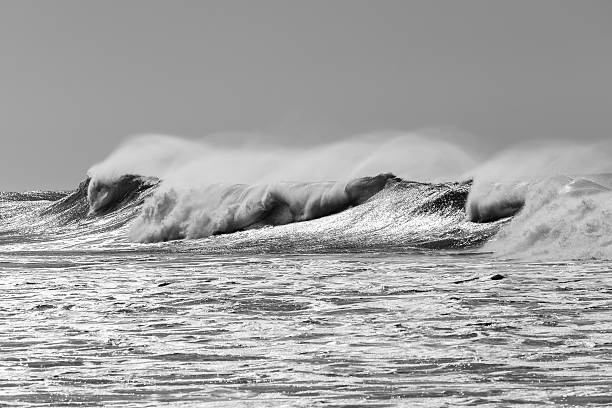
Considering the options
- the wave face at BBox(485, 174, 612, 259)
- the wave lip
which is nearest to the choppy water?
the wave face at BBox(485, 174, 612, 259)

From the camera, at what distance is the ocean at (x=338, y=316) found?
5922mm

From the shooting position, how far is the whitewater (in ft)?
19.6

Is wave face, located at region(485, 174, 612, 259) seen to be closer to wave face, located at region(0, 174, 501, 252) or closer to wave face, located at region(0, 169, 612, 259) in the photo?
wave face, located at region(0, 169, 612, 259)

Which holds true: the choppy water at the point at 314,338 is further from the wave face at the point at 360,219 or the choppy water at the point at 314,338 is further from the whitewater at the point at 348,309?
the wave face at the point at 360,219

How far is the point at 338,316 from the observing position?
29.8ft

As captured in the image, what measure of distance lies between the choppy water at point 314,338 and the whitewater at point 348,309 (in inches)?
0.8

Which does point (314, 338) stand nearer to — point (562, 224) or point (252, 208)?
point (562, 224)

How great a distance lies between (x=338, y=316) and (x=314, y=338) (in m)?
1.30

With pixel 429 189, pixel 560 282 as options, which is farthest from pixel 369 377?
pixel 429 189

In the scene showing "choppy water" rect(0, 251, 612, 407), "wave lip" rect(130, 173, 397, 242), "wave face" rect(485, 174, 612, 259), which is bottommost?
"choppy water" rect(0, 251, 612, 407)

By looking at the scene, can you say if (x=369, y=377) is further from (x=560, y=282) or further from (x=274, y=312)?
(x=560, y=282)

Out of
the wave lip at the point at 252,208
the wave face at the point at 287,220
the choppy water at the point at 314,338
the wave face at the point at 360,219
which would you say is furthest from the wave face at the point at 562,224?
the wave lip at the point at 252,208

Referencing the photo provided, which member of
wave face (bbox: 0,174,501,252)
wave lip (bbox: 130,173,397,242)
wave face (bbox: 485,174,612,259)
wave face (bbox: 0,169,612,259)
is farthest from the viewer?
wave lip (bbox: 130,173,397,242)

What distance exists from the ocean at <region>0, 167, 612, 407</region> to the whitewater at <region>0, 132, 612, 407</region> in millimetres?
26
